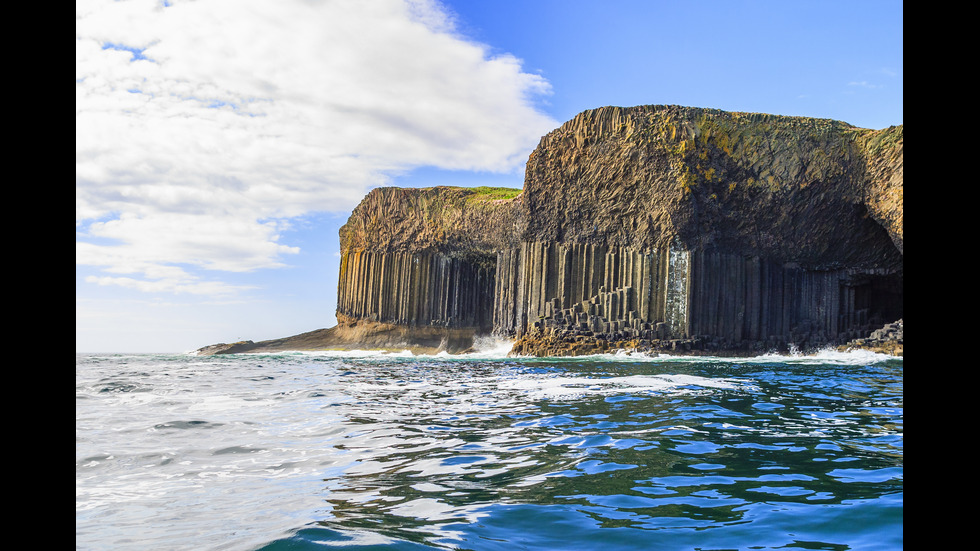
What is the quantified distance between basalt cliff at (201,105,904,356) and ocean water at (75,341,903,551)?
659 inches

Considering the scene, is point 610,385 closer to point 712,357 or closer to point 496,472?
point 496,472

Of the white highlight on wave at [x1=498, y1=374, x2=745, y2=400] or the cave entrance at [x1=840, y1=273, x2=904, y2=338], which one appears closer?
the white highlight on wave at [x1=498, y1=374, x2=745, y2=400]

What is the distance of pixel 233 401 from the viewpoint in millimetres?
10781

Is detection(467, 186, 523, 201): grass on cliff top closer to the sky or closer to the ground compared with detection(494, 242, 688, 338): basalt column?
closer to the sky

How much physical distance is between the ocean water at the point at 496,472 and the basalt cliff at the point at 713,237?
16.8 meters

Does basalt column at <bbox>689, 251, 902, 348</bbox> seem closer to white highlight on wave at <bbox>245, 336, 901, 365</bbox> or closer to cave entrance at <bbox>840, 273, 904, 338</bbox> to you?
cave entrance at <bbox>840, 273, 904, 338</bbox>

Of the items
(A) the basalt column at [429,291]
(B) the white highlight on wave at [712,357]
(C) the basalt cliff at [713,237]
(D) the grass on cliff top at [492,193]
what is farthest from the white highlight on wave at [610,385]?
(A) the basalt column at [429,291]

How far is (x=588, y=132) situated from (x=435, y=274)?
1343 centimetres

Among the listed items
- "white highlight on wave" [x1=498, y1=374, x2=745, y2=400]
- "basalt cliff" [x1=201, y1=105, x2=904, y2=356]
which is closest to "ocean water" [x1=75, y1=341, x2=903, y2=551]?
"white highlight on wave" [x1=498, y1=374, x2=745, y2=400]

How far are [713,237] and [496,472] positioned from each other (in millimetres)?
24335

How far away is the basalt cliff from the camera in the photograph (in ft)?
88.3

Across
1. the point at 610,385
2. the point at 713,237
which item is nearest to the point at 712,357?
the point at 713,237
